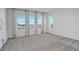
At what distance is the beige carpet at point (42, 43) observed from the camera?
2365 mm

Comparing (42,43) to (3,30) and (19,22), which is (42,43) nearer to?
(19,22)

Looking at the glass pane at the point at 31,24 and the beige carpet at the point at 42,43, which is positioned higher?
the glass pane at the point at 31,24

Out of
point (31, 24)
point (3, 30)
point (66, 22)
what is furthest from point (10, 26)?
point (66, 22)

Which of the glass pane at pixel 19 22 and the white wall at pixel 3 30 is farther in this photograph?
the glass pane at pixel 19 22

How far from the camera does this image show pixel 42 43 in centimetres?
248

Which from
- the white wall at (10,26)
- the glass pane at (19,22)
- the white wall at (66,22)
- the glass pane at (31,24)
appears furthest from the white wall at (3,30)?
the white wall at (66,22)

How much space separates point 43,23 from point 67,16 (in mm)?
679

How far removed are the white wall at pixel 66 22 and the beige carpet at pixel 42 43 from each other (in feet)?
0.52

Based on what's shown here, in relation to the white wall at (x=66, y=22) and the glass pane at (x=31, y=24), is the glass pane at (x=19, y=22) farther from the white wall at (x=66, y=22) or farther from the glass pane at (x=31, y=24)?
the white wall at (x=66, y=22)

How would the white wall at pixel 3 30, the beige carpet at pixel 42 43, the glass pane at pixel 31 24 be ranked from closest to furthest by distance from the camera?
the white wall at pixel 3 30 → the beige carpet at pixel 42 43 → the glass pane at pixel 31 24

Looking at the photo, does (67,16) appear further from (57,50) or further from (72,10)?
(57,50)

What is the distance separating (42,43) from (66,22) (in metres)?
0.88

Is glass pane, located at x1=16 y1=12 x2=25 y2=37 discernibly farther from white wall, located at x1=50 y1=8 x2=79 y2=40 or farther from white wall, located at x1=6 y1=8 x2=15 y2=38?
white wall, located at x1=50 y1=8 x2=79 y2=40
